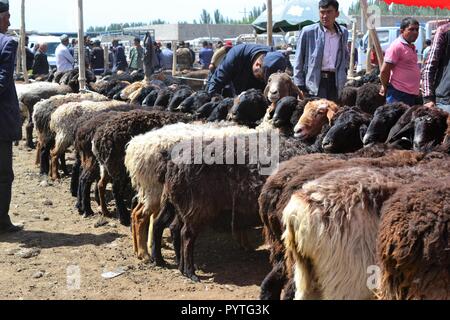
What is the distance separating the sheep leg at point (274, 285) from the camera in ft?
13.3

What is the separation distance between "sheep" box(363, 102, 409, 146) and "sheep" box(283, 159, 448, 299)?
1.37 meters

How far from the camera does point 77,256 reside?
5.97m

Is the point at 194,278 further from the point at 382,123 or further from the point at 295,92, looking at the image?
the point at 295,92

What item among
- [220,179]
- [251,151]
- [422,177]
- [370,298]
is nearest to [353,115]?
[251,151]

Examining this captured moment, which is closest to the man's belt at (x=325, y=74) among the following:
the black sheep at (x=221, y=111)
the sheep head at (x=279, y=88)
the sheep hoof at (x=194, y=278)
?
the sheep head at (x=279, y=88)

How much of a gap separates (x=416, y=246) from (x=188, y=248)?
9.07 ft

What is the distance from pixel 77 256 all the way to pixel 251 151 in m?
2.14

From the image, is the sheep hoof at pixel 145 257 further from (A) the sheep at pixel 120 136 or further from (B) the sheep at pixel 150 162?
(A) the sheep at pixel 120 136

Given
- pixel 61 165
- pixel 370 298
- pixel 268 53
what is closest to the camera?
pixel 370 298

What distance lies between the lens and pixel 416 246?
2.84 meters

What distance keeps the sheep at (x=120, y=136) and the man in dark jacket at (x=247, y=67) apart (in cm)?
84

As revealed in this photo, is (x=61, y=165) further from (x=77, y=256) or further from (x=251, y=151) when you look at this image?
(x=251, y=151)

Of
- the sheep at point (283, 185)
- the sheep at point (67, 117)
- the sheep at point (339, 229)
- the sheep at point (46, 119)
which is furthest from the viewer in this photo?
the sheep at point (46, 119)

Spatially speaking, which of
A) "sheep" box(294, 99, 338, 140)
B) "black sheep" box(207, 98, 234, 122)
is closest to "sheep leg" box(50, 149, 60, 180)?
"black sheep" box(207, 98, 234, 122)
